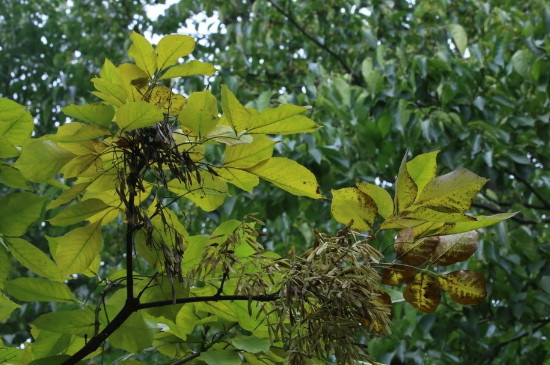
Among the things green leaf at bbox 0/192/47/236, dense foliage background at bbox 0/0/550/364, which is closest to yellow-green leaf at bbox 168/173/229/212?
green leaf at bbox 0/192/47/236

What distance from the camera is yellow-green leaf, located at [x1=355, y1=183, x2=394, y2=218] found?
24.1 inches

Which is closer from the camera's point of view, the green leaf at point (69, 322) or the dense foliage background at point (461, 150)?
the green leaf at point (69, 322)

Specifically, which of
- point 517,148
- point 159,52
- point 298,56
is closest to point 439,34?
point 298,56

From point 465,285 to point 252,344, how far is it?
0.57 ft

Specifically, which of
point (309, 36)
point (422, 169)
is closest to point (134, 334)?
point (422, 169)

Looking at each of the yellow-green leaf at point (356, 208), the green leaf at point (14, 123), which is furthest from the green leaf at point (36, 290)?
the yellow-green leaf at point (356, 208)

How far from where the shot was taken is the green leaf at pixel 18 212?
2.13 feet

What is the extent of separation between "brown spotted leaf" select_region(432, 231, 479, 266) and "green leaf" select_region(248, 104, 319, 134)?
14 centimetres

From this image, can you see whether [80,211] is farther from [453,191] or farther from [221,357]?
[453,191]

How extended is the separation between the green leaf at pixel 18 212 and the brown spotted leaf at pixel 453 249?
321 millimetres

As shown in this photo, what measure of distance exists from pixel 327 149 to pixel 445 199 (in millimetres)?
1616

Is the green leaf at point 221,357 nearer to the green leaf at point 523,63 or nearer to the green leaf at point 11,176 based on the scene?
the green leaf at point 11,176

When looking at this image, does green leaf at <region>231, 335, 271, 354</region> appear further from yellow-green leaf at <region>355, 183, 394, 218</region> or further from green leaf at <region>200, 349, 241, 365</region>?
yellow-green leaf at <region>355, 183, 394, 218</region>

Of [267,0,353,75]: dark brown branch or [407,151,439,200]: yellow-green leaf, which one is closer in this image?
[407,151,439,200]: yellow-green leaf
